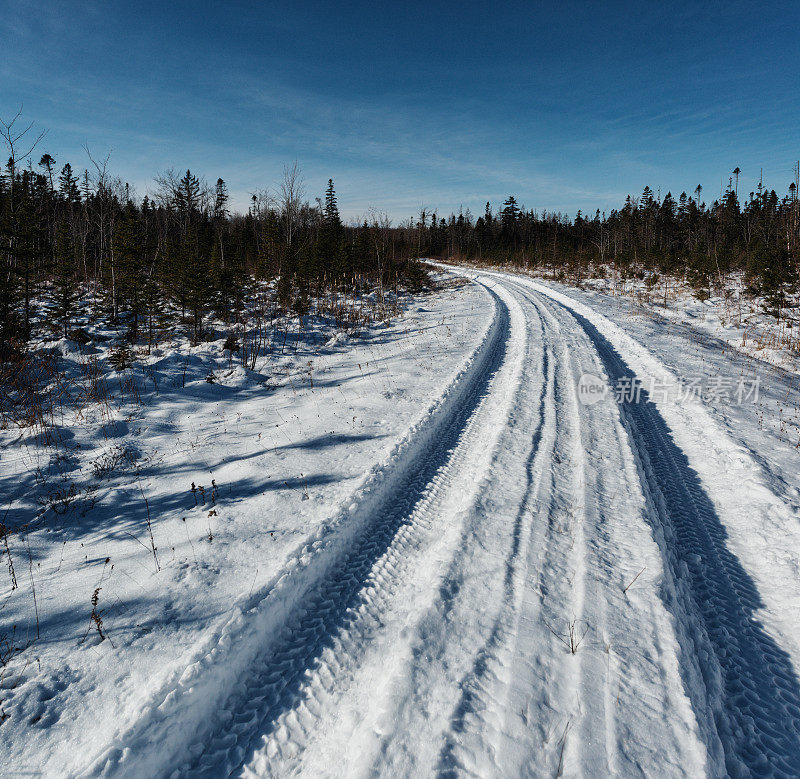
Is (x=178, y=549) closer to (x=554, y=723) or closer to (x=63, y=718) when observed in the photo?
(x=63, y=718)

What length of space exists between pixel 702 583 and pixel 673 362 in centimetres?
761

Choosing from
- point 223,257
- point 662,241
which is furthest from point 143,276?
point 662,241

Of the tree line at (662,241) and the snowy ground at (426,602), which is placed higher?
the tree line at (662,241)

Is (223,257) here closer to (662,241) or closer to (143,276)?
(143,276)

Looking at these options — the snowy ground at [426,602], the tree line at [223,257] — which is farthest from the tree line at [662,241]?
the snowy ground at [426,602]

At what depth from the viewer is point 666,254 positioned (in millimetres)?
26625

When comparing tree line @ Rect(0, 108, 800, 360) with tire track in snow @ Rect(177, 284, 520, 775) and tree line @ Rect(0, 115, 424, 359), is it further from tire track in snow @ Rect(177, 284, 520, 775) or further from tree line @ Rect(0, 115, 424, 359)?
tire track in snow @ Rect(177, 284, 520, 775)

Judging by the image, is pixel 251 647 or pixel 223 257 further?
pixel 223 257

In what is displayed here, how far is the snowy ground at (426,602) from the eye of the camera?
2176 mm

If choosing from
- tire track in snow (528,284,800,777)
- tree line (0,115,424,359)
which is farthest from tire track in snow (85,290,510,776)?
tree line (0,115,424,359)

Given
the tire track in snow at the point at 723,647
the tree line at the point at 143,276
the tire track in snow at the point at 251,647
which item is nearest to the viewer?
the tire track in snow at the point at 251,647

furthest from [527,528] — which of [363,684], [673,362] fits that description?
[673,362]

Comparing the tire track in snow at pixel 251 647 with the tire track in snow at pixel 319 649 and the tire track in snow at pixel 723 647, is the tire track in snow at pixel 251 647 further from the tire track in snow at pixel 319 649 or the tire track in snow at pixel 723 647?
the tire track in snow at pixel 723 647

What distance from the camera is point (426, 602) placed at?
3.04m
